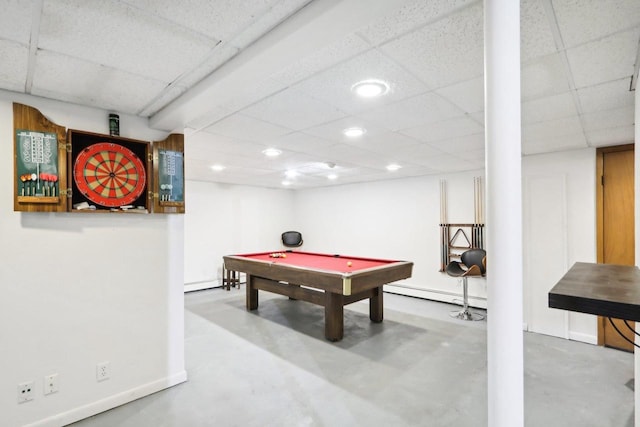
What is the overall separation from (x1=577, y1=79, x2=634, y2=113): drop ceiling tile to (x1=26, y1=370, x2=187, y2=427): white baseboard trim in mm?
3855

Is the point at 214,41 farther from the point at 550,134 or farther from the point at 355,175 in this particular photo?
the point at 355,175

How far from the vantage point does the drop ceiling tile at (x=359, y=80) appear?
173cm

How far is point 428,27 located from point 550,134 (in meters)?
2.59

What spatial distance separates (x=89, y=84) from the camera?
198cm

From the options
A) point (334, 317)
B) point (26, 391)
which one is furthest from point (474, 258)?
point (26, 391)

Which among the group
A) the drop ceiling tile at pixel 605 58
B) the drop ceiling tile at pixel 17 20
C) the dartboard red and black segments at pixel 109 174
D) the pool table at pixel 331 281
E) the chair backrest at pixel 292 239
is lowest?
the pool table at pixel 331 281

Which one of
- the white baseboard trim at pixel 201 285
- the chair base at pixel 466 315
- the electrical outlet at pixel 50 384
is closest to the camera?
the electrical outlet at pixel 50 384

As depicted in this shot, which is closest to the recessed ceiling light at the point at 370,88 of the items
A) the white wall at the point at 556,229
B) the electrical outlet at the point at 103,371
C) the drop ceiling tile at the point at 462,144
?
the drop ceiling tile at the point at 462,144

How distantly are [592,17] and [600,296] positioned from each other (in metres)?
1.25

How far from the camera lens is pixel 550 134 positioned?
126 inches

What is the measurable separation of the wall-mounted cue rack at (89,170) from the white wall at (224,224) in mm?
3969

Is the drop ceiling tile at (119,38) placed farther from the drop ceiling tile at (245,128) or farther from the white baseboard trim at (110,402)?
the white baseboard trim at (110,402)

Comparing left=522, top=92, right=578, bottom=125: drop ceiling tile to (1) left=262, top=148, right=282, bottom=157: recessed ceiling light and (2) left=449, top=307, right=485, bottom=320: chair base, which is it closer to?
(1) left=262, top=148, right=282, bottom=157: recessed ceiling light

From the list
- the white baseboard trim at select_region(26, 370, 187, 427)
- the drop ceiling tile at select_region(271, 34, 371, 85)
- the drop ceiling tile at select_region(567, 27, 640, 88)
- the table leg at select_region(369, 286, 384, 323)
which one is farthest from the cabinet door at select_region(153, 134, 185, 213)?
the table leg at select_region(369, 286, 384, 323)
